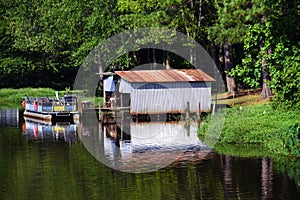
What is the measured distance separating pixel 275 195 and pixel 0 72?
6724 centimetres

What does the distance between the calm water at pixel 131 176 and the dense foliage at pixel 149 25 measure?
6.78 meters

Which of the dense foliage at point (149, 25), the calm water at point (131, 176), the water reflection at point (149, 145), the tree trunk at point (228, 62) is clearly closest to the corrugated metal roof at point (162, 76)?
the dense foliage at point (149, 25)

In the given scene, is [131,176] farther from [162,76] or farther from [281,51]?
[162,76]

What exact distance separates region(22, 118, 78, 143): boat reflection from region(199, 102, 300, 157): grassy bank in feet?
31.6

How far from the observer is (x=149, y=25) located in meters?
62.6

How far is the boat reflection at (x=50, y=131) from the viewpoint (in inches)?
1808

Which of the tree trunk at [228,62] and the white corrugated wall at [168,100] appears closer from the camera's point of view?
the white corrugated wall at [168,100]

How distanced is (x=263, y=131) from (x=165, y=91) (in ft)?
56.8

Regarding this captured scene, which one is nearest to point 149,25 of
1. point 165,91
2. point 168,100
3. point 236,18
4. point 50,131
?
point 165,91

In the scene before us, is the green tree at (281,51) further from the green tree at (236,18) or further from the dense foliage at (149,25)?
the green tree at (236,18)

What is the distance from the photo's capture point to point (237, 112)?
1715 inches

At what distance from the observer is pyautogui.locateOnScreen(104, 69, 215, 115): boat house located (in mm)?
53125

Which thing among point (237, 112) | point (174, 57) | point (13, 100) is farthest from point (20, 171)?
point (13, 100)

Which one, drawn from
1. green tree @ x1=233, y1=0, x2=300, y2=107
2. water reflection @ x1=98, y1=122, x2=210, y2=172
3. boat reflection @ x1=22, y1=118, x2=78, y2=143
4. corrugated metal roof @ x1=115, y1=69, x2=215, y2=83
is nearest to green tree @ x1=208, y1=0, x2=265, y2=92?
corrugated metal roof @ x1=115, y1=69, x2=215, y2=83
